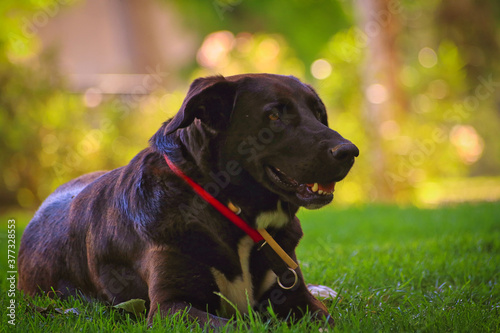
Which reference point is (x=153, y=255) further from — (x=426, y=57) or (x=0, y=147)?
(x=426, y=57)

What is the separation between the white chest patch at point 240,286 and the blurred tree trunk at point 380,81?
7079 millimetres

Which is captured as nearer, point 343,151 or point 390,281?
point 343,151

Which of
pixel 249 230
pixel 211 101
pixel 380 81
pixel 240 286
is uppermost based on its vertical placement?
pixel 380 81

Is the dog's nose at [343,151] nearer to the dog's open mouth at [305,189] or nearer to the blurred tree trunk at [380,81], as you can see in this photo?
the dog's open mouth at [305,189]

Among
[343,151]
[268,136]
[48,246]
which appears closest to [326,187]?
[343,151]

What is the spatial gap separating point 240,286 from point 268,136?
752 millimetres

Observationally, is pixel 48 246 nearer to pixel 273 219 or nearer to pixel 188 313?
pixel 188 313

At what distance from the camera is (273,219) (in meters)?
2.86

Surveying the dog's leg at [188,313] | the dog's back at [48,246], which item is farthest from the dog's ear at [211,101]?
the dog's back at [48,246]

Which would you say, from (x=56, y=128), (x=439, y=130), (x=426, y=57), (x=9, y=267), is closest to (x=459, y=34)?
(x=426, y=57)

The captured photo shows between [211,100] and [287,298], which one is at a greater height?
[211,100]

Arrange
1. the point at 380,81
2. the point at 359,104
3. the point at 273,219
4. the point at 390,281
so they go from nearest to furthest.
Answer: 1. the point at 273,219
2. the point at 390,281
3. the point at 380,81
4. the point at 359,104

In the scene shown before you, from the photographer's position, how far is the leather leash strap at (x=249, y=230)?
2721 mm

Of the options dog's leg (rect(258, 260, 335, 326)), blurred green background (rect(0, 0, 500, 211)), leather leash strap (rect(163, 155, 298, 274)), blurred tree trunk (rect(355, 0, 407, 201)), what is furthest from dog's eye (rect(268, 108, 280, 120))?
blurred tree trunk (rect(355, 0, 407, 201))
